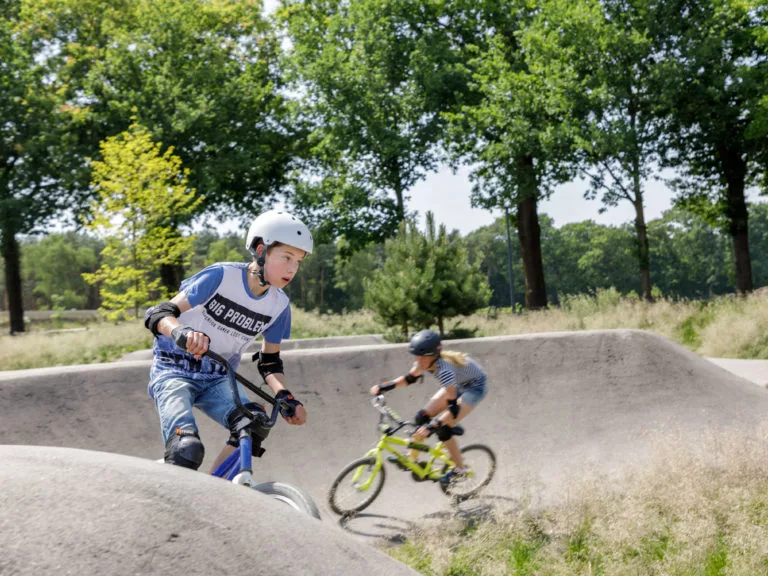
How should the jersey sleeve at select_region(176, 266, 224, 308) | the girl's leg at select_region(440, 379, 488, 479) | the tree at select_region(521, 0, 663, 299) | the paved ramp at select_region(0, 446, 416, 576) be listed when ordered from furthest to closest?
1. the tree at select_region(521, 0, 663, 299)
2. the girl's leg at select_region(440, 379, 488, 479)
3. the jersey sleeve at select_region(176, 266, 224, 308)
4. the paved ramp at select_region(0, 446, 416, 576)

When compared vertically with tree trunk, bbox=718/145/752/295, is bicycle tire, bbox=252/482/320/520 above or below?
below

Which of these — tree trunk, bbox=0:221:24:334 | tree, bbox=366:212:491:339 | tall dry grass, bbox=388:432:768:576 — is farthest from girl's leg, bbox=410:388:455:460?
tree trunk, bbox=0:221:24:334

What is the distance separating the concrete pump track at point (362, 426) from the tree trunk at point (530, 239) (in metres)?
16.6

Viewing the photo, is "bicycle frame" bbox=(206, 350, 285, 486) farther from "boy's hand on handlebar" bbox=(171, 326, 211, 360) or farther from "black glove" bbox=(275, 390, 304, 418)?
"boy's hand on handlebar" bbox=(171, 326, 211, 360)

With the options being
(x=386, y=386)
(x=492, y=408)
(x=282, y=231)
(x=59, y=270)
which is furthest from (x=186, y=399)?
(x=59, y=270)

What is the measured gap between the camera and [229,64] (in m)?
29.3

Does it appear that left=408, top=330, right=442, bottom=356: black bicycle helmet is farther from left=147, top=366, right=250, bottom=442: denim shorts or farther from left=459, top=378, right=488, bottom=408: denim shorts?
left=147, top=366, right=250, bottom=442: denim shorts

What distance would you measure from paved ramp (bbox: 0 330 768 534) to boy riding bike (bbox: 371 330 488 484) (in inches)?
23.6

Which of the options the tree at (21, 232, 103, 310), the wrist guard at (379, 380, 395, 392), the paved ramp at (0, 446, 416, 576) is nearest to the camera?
the paved ramp at (0, 446, 416, 576)

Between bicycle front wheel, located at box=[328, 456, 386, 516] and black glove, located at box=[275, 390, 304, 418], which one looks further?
bicycle front wheel, located at box=[328, 456, 386, 516]

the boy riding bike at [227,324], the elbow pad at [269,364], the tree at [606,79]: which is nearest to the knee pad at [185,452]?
the boy riding bike at [227,324]

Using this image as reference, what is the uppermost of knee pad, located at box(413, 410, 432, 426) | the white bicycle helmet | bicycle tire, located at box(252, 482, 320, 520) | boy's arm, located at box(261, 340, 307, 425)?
the white bicycle helmet

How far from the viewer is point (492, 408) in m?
7.54

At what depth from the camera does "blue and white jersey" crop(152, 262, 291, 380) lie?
3.87 meters
